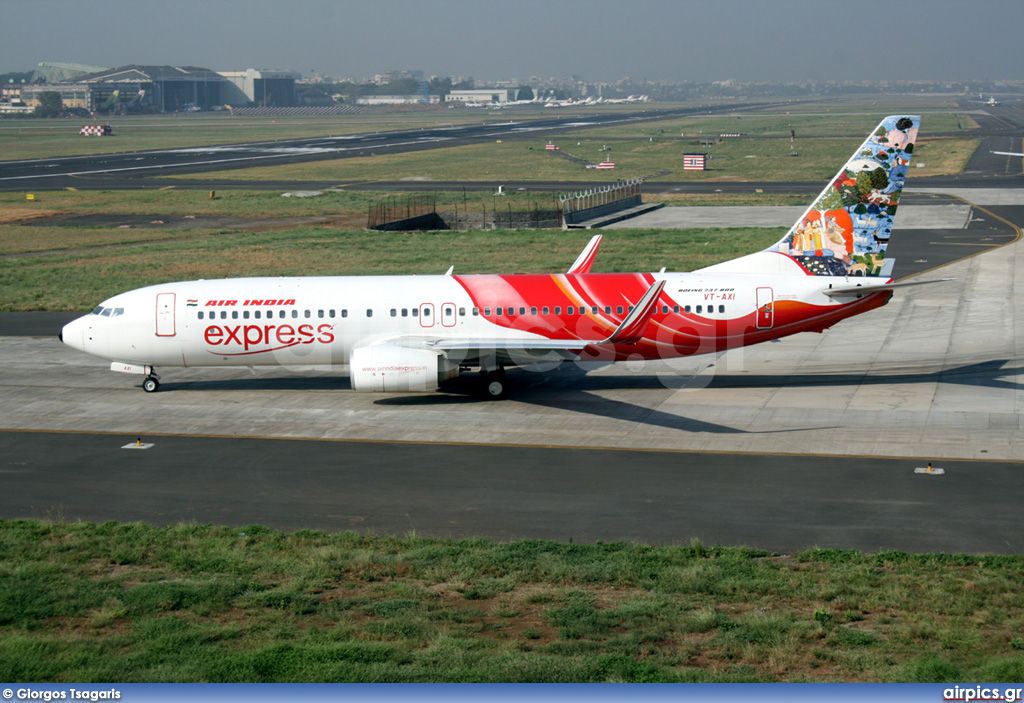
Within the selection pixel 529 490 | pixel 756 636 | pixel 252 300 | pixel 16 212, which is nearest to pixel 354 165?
pixel 16 212

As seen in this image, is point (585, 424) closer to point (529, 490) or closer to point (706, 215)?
point (529, 490)

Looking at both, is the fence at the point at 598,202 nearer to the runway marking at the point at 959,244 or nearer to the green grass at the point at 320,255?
the green grass at the point at 320,255

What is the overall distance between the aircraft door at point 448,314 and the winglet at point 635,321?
5.84 metres

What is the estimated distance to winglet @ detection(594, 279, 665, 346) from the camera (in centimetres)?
2839

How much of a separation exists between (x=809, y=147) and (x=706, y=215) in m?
80.1

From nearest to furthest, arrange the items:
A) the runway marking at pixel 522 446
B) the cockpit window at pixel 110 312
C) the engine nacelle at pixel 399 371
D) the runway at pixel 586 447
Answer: the runway at pixel 586 447, the runway marking at pixel 522 446, the engine nacelle at pixel 399 371, the cockpit window at pixel 110 312

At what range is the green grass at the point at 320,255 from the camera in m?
55.5

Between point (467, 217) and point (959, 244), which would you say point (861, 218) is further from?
point (467, 217)

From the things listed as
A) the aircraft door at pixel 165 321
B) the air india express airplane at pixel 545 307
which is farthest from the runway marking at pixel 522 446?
the aircraft door at pixel 165 321

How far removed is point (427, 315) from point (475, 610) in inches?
677

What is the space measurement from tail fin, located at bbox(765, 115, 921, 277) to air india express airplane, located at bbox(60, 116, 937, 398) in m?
0.04

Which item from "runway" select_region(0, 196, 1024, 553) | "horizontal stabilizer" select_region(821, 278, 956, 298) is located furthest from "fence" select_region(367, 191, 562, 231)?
"horizontal stabilizer" select_region(821, 278, 956, 298)

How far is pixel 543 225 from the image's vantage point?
259ft

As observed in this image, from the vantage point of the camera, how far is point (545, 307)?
109 ft
